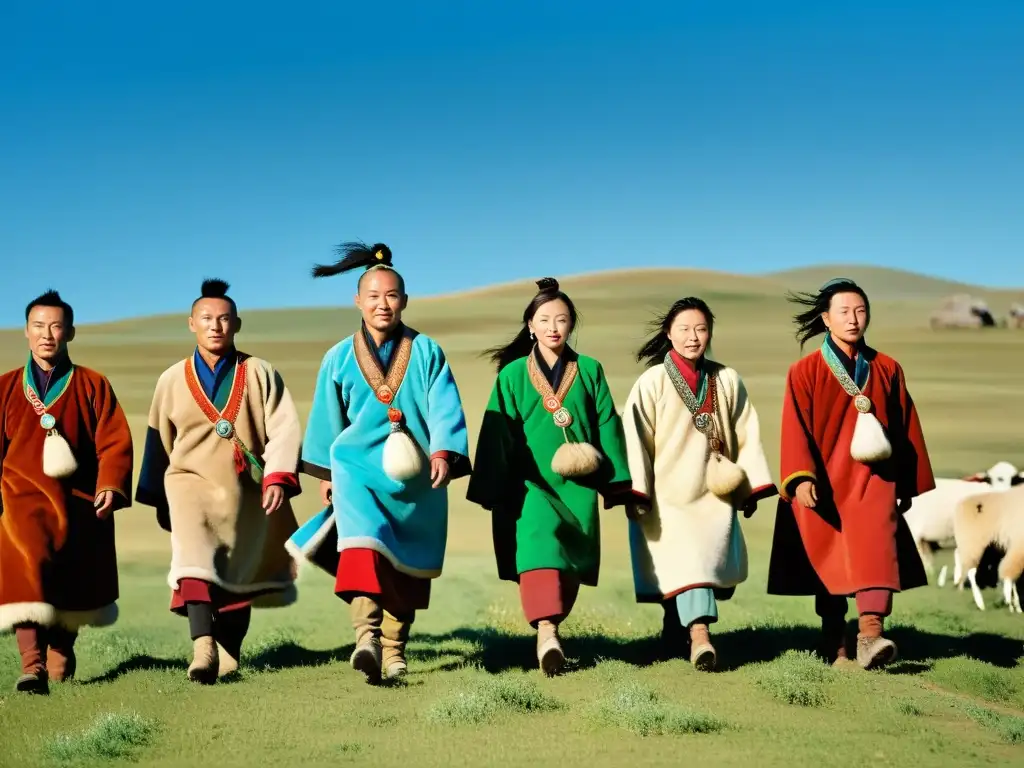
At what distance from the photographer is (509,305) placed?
42.5m

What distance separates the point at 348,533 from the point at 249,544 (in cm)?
67

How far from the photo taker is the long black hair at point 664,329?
23.7 ft

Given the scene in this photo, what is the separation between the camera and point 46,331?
23.1 feet

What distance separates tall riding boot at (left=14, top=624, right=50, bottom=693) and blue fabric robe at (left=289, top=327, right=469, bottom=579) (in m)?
1.47

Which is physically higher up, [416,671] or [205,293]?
[205,293]

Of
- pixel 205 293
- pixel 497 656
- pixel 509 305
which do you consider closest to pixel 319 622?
pixel 497 656

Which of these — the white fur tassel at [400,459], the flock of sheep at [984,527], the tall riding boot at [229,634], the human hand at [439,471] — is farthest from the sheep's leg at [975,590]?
the tall riding boot at [229,634]

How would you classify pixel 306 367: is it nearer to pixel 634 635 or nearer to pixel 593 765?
pixel 634 635

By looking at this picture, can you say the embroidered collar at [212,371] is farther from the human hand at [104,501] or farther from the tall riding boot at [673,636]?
the tall riding boot at [673,636]

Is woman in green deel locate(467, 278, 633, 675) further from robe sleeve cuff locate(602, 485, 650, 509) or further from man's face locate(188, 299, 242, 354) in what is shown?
man's face locate(188, 299, 242, 354)

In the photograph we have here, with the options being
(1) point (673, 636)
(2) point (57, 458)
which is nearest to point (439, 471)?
(1) point (673, 636)

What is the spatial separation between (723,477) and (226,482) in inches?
109

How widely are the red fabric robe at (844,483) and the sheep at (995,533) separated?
2.78m

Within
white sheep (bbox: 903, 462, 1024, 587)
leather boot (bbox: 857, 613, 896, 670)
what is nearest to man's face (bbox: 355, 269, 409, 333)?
leather boot (bbox: 857, 613, 896, 670)
